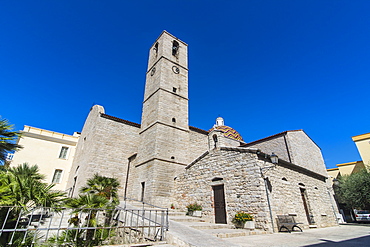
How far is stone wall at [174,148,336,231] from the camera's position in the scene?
9.37 m

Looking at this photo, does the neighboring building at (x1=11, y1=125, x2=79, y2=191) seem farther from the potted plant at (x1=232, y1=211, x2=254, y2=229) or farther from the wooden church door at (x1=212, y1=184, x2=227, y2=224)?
the potted plant at (x1=232, y1=211, x2=254, y2=229)

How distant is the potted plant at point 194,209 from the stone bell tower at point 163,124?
1884mm

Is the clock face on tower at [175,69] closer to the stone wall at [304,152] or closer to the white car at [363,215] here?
the stone wall at [304,152]

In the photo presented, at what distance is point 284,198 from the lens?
406 inches

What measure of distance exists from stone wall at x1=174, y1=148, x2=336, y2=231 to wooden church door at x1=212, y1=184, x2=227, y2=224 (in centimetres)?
24

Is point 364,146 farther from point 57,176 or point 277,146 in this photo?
point 57,176

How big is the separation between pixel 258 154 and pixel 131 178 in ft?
34.0

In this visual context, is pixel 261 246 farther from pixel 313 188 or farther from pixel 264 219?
pixel 313 188

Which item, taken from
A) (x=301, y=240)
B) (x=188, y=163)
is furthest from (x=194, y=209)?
(x=301, y=240)

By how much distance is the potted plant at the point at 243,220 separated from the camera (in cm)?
886

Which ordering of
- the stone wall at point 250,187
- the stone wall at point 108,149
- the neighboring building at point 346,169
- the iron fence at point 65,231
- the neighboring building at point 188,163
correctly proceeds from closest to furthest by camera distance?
the iron fence at point 65,231 < the stone wall at point 250,187 < the neighboring building at point 188,163 < the stone wall at point 108,149 < the neighboring building at point 346,169

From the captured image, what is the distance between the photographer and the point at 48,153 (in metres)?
20.1

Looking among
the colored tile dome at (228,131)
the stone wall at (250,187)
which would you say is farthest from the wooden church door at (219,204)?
the colored tile dome at (228,131)

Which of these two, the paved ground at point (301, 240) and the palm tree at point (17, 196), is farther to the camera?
the paved ground at point (301, 240)
